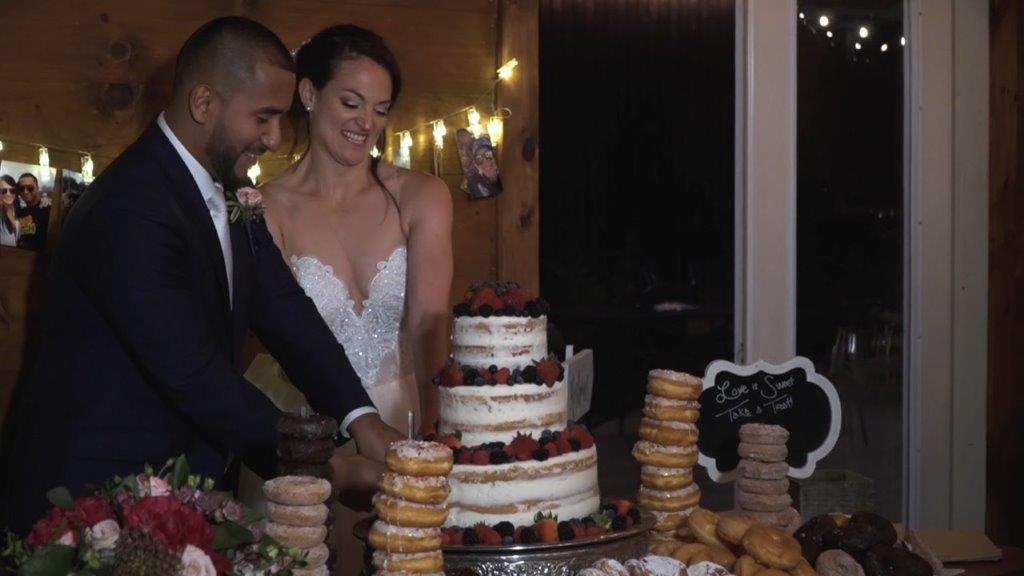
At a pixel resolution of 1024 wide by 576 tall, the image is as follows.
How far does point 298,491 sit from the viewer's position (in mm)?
1820

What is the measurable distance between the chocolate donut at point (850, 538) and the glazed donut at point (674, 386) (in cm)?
38

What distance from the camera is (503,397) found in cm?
232

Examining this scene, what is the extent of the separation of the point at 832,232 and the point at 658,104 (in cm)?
84

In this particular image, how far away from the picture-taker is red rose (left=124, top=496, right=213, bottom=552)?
5.02ft

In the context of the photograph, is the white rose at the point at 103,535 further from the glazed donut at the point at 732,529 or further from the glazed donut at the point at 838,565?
the glazed donut at the point at 838,565

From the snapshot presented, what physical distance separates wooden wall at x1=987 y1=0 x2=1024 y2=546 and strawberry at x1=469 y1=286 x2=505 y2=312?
318cm

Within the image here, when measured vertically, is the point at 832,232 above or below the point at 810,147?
below

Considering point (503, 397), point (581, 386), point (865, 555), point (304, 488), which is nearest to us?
point (304, 488)

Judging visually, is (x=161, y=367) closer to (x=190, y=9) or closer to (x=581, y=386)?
(x=581, y=386)

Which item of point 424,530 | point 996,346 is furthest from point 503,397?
point 996,346

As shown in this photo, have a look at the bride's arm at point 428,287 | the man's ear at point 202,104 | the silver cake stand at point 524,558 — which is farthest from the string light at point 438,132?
the silver cake stand at point 524,558

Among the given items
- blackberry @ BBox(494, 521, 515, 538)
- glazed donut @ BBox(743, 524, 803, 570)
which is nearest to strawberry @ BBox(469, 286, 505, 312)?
blackberry @ BBox(494, 521, 515, 538)

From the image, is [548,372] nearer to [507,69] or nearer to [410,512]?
[410,512]

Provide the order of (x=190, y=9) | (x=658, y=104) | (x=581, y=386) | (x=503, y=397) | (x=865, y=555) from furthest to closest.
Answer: (x=658, y=104)
(x=190, y=9)
(x=581, y=386)
(x=865, y=555)
(x=503, y=397)
